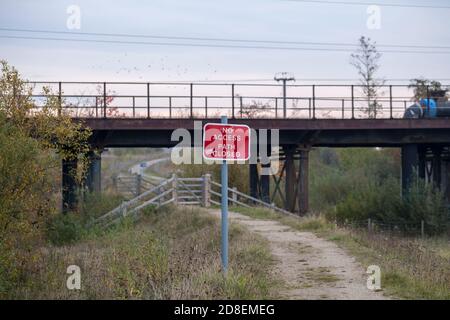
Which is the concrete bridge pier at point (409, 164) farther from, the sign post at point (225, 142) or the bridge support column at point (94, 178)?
the sign post at point (225, 142)

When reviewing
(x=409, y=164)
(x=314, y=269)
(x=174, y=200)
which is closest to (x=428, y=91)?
(x=409, y=164)

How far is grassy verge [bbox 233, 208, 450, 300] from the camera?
41.1 feet

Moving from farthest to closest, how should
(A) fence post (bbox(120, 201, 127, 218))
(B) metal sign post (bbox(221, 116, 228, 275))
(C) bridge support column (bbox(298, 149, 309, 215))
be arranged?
(C) bridge support column (bbox(298, 149, 309, 215)) < (A) fence post (bbox(120, 201, 127, 218)) < (B) metal sign post (bbox(221, 116, 228, 275))

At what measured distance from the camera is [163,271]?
44.3ft

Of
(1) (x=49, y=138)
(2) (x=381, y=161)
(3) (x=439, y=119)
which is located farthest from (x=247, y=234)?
(2) (x=381, y=161)

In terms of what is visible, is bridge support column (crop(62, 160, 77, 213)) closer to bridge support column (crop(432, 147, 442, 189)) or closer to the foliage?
the foliage

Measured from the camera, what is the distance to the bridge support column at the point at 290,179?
32.6 metres

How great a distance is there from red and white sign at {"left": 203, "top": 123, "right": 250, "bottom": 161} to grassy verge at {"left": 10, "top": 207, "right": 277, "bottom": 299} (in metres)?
2.03

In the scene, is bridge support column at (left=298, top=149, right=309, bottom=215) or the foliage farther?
bridge support column at (left=298, top=149, right=309, bottom=215)

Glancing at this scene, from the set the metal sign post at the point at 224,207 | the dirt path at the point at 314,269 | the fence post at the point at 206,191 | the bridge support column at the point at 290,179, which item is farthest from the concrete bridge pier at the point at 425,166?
the metal sign post at the point at 224,207

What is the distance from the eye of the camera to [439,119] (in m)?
32.0

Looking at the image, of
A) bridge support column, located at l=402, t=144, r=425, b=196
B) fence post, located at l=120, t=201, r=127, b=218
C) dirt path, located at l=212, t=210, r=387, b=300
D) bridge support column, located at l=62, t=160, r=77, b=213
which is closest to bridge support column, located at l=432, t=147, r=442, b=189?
bridge support column, located at l=402, t=144, r=425, b=196

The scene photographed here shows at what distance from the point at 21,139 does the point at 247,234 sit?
7488mm
